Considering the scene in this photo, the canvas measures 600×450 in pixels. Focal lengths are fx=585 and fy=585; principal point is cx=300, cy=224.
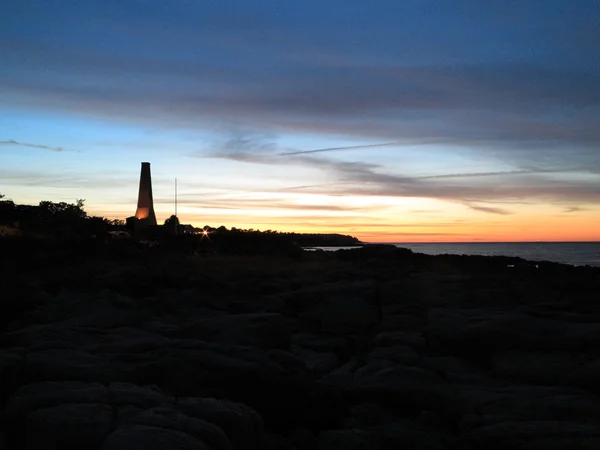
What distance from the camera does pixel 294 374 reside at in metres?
7.68

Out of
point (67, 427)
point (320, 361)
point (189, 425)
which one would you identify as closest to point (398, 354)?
point (320, 361)

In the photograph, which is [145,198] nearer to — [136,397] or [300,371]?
[300,371]

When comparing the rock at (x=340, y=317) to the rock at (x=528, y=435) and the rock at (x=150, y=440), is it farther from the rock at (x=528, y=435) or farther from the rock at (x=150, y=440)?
the rock at (x=150, y=440)

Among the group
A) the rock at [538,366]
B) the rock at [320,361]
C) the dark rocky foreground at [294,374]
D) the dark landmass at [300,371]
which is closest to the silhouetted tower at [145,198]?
the dark landmass at [300,371]

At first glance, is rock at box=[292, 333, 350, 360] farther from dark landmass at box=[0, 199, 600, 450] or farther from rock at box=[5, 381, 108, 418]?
rock at box=[5, 381, 108, 418]

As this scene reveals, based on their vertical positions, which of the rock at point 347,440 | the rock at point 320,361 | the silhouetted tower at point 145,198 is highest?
the silhouetted tower at point 145,198

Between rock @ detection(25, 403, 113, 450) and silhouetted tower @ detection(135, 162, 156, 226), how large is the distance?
121ft

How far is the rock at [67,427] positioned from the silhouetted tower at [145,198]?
121ft

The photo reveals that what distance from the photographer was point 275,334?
31.1ft

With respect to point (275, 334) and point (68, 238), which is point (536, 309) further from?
point (68, 238)

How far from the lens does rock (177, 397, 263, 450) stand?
5.54 meters

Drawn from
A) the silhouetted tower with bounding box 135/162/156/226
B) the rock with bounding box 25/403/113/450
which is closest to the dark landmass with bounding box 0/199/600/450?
the rock with bounding box 25/403/113/450

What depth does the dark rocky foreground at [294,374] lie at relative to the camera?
18.1 feet

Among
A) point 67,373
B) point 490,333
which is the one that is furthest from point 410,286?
point 67,373
